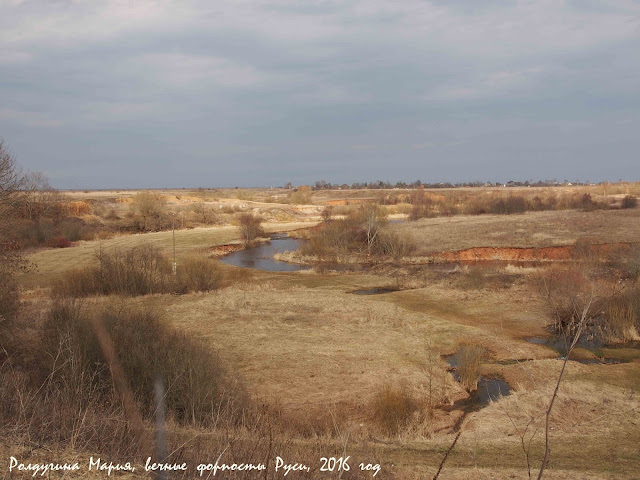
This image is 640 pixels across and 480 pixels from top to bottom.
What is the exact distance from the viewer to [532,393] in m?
11.8

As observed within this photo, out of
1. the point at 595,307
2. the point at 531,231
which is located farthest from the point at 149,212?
the point at 595,307

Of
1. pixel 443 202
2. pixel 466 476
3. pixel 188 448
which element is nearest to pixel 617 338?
pixel 466 476

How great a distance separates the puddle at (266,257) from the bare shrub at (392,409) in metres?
25.7

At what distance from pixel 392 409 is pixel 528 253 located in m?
31.8

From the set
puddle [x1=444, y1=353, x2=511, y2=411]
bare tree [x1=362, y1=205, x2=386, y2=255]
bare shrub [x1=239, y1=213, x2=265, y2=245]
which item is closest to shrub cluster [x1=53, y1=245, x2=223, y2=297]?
puddle [x1=444, y1=353, x2=511, y2=411]

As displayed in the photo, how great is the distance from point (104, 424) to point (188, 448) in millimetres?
1056

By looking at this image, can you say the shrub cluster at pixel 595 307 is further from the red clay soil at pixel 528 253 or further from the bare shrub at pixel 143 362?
the red clay soil at pixel 528 253

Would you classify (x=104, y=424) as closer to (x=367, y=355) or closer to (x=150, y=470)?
(x=150, y=470)

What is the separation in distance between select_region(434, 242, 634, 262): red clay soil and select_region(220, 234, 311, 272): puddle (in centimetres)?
1289

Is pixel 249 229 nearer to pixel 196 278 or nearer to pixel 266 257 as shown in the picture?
pixel 266 257

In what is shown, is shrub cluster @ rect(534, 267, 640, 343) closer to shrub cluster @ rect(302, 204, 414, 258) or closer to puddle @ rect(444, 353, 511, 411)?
puddle @ rect(444, 353, 511, 411)

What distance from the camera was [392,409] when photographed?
11.0 meters

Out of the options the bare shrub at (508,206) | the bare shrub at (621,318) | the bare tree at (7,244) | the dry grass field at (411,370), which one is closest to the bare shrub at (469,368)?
the dry grass field at (411,370)

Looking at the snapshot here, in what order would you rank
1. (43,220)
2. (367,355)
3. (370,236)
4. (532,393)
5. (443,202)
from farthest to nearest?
1. (443,202)
2. (43,220)
3. (370,236)
4. (367,355)
5. (532,393)
